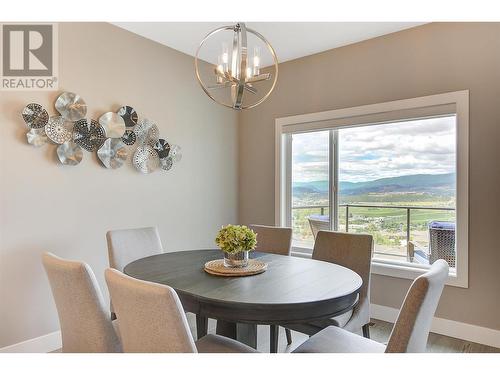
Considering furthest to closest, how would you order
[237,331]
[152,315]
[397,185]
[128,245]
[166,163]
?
1. [166,163]
2. [397,185]
3. [128,245]
4. [237,331]
5. [152,315]

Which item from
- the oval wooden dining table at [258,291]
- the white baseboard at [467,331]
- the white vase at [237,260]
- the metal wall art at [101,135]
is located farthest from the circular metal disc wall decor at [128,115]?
the white baseboard at [467,331]

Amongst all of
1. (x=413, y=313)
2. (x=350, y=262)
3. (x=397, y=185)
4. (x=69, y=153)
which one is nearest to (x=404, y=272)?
(x=397, y=185)

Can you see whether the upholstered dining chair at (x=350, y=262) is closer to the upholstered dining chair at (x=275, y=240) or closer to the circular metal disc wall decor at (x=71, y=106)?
the upholstered dining chair at (x=275, y=240)

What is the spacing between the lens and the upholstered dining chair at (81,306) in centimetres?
145

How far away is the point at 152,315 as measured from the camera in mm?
1191

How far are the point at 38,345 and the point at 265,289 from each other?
2007 millimetres

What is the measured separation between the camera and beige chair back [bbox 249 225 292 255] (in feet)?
9.50

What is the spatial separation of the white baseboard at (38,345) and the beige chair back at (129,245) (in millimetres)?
785

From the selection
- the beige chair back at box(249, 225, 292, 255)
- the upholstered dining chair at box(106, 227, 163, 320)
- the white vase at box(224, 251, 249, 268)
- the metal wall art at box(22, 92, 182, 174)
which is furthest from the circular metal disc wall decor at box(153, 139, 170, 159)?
the white vase at box(224, 251, 249, 268)

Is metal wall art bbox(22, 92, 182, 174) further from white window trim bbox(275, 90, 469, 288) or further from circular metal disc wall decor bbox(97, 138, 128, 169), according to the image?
white window trim bbox(275, 90, 469, 288)

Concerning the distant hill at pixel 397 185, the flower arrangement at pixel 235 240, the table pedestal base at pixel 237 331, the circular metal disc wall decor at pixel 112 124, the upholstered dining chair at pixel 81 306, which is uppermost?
the circular metal disc wall decor at pixel 112 124

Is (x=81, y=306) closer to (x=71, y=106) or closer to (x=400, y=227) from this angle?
(x=71, y=106)
